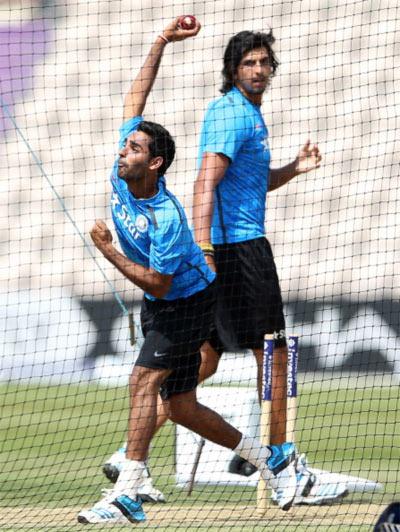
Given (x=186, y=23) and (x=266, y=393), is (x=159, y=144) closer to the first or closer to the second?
(x=186, y=23)

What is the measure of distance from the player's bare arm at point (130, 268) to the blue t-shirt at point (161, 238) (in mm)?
47

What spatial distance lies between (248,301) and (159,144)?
1080 millimetres

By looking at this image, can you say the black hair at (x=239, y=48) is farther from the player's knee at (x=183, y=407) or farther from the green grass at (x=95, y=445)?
the green grass at (x=95, y=445)

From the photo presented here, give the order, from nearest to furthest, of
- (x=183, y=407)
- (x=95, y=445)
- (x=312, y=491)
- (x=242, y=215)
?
1. (x=183, y=407)
2. (x=312, y=491)
3. (x=242, y=215)
4. (x=95, y=445)

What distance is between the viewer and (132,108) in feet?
23.4

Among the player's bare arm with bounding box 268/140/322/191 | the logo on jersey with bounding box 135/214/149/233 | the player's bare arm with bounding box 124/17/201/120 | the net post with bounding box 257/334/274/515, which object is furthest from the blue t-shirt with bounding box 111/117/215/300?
the player's bare arm with bounding box 268/140/322/191

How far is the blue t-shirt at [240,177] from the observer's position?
293 inches

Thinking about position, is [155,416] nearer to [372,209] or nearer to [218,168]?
[218,168]

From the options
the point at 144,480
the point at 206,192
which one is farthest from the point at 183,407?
the point at 206,192

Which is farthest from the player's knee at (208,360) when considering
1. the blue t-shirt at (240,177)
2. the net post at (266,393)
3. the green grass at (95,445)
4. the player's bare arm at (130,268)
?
the player's bare arm at (130,268)

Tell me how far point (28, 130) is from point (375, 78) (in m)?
4.84

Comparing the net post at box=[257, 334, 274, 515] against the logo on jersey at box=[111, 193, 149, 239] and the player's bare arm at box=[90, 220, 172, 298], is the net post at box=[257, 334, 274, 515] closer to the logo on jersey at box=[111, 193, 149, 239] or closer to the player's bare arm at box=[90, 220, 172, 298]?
the player's bare arm at box=[90, 220, 172, 298]

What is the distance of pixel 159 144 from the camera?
673 centimetres

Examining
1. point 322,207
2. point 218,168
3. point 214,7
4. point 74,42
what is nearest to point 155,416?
point 218,168
